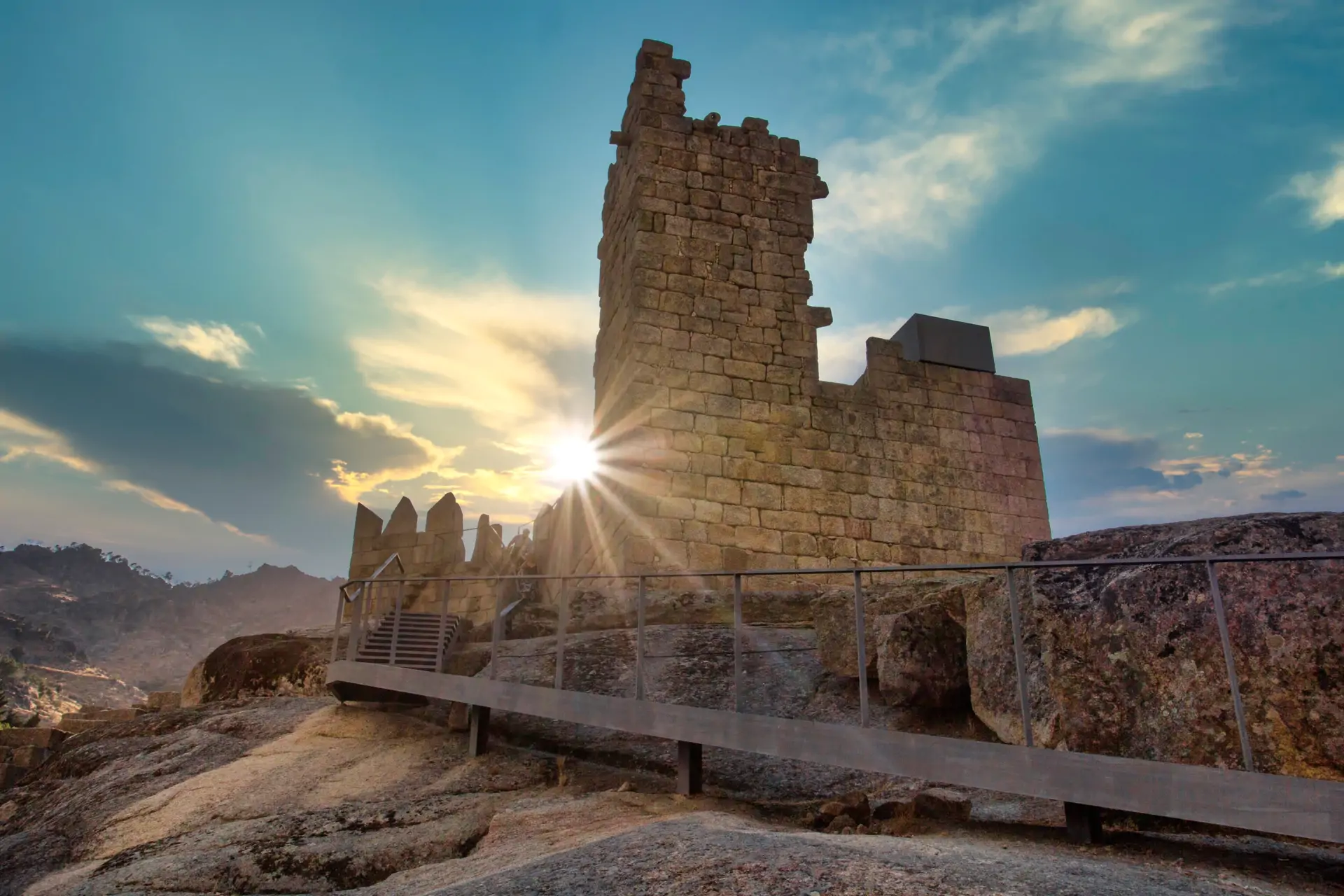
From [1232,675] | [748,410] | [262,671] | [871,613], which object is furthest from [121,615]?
[1232,675]

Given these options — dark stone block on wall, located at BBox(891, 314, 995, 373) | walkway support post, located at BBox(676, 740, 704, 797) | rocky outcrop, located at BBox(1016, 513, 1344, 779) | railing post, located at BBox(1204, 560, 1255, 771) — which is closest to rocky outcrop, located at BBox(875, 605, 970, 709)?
rocky outcrop, located at BBox(1016, 513, 1344, 779)

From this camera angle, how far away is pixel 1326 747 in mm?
3740

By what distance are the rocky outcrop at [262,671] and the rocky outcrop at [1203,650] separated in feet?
25.9

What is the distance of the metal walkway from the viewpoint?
3.42 m

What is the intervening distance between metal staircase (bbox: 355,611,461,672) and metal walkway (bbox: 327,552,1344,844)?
2534mm

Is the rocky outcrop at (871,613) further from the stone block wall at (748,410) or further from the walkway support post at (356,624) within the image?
the walkway support post at (356,624)

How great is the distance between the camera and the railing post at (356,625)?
26.0 ft

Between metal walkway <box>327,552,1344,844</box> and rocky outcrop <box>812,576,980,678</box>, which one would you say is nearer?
metal walkway <box>327,552,1344,844</box>

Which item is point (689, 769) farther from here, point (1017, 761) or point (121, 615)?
point (121, 615)

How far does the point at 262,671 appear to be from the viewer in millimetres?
9898

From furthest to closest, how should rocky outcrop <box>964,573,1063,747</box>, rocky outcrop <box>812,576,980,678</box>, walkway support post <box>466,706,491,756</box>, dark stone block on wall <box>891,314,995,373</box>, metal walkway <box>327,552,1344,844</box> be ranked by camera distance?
dark stone block on wall <box>891,314,995,373</box> → walkway support post <box>466,706,491,756</box> → rocky outcrop <box>812,576,980,678</box> → rocky outcrop <box>964,573,1063,747</box> → metal walkway <box>327,552,1344,844</box>

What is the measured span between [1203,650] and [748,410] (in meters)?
6.23

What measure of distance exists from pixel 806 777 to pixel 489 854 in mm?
1952

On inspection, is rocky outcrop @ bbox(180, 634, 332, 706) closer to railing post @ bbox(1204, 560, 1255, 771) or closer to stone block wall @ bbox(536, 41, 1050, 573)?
stone block wall @ bbox(536, 41, 1050, 573)
